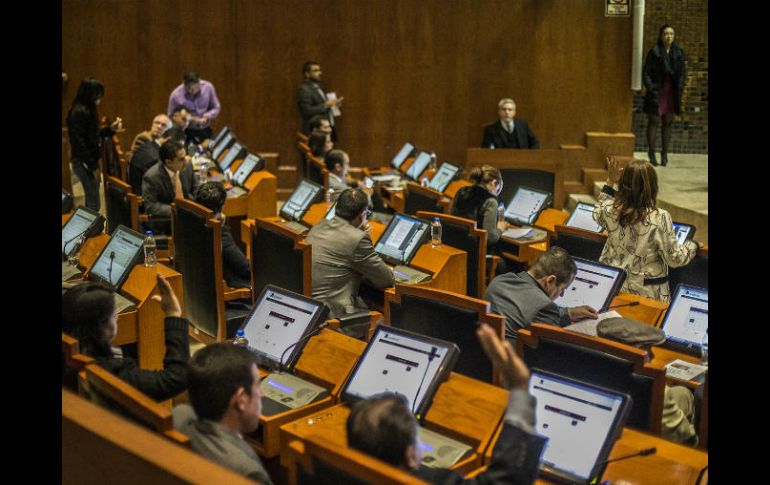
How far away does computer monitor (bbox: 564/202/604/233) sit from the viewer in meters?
6.44

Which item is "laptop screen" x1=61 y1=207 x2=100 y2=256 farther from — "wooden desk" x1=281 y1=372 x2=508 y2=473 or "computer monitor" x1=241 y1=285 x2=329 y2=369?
"wooden desk" x1=281 y1=372 x2=508 y2=473

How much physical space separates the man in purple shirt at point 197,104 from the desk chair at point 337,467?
8103 millimetres

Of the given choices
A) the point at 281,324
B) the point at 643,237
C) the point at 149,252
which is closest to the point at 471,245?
the point at 643,237

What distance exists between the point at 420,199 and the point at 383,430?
4889 millimetres

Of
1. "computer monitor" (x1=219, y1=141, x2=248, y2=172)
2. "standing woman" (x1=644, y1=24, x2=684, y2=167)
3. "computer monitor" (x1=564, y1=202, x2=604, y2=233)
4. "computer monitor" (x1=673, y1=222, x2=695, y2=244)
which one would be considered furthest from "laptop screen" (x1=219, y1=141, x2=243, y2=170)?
"computer monitor" (x1=673, y1=222, x2=695, y2=244)

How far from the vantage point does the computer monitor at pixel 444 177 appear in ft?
28.5

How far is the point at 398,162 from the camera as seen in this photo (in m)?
10.1

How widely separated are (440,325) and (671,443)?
1130mm

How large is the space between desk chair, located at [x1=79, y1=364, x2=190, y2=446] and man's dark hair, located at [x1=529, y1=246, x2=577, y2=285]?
189cm

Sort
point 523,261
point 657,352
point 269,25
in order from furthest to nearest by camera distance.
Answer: point 269,25 → point 523,261 → point 657,352

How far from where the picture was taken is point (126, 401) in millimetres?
2844
